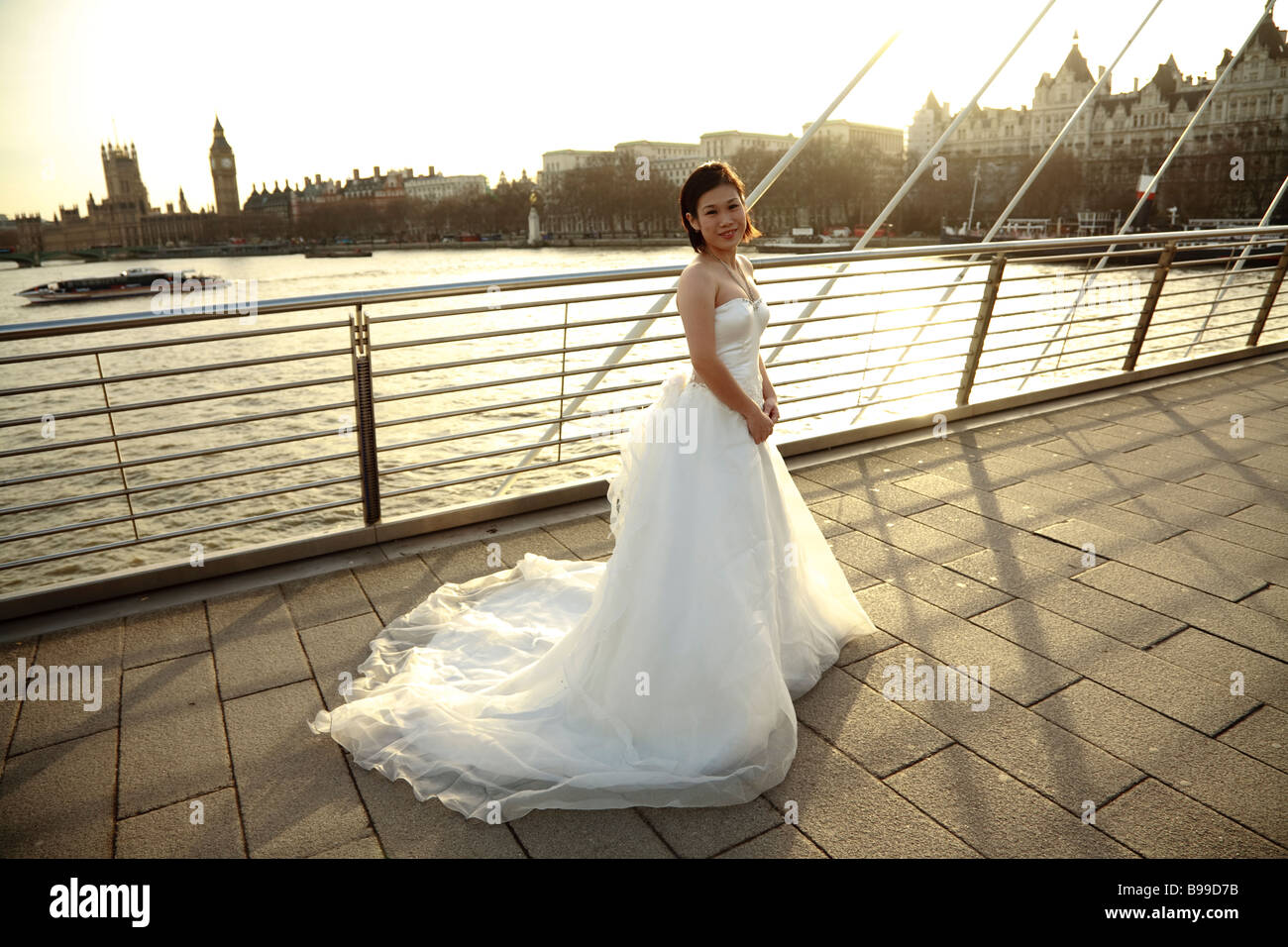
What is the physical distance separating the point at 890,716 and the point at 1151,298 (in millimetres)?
5263

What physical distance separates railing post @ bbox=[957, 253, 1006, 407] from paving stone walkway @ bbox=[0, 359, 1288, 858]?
5.30 feet

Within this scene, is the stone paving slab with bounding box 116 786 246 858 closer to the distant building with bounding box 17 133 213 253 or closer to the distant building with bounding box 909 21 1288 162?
the distant building with bounding box 17 133 213 253

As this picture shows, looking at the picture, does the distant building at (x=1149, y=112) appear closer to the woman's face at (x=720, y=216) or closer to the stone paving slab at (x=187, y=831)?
the woman's face at (x=720, y=216)

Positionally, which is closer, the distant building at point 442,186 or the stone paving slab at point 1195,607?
the stone paving slab at point 1195,607

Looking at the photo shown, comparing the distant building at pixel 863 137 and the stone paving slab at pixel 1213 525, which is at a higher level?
the distant building at pixel 863 137

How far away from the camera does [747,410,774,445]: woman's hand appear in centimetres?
245

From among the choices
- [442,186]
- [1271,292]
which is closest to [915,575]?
[1271,292]

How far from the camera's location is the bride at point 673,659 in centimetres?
214

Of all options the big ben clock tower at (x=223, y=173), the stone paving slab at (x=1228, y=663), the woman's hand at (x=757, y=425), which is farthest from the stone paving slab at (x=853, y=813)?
the big ben clock tower at (x=223, y=173)

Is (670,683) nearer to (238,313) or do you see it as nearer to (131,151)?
(238,313)

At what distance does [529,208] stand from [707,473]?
2799cm

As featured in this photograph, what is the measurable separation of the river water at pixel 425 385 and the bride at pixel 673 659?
839 mm

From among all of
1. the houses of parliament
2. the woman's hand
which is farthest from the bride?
the houses of parliament

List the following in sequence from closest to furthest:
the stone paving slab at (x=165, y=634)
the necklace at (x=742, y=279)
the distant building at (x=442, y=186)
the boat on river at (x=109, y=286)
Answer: the necklace at (x=742, y=279) → the stone paving slab at (x=165, y=634) → the distant building at (x=442, y=186) → the boat on river at (x=109, y=286)
